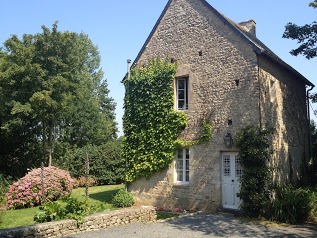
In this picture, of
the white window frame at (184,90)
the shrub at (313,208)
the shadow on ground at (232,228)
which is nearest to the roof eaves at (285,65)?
the white window frame at (184,90)

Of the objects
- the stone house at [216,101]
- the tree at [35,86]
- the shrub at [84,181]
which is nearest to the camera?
the stone house at [216,101]

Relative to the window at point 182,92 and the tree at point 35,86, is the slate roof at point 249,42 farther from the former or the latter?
the tree at point 35,86

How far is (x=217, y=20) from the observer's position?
14.3 m

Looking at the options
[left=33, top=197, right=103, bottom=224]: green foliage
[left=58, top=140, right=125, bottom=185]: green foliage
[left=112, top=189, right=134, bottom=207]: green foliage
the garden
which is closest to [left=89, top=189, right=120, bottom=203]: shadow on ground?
the garden

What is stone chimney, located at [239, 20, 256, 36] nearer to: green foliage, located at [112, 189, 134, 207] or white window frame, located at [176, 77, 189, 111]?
white window frame, located at [176, 77, 189, 111]

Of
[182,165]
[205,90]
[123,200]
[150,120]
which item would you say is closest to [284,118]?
[205,90]

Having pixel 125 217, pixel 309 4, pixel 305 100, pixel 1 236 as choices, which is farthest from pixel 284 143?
pixel 1 236

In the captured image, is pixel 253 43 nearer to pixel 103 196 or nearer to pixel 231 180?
pixel 231 180

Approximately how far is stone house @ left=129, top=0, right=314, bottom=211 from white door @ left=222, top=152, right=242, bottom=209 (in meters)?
0.04

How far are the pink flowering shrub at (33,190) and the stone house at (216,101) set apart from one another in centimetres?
394

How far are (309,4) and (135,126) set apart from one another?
10192mm

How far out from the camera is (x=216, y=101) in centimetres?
1391

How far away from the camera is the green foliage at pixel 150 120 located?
15.0 metres

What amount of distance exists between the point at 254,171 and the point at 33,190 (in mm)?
10715
